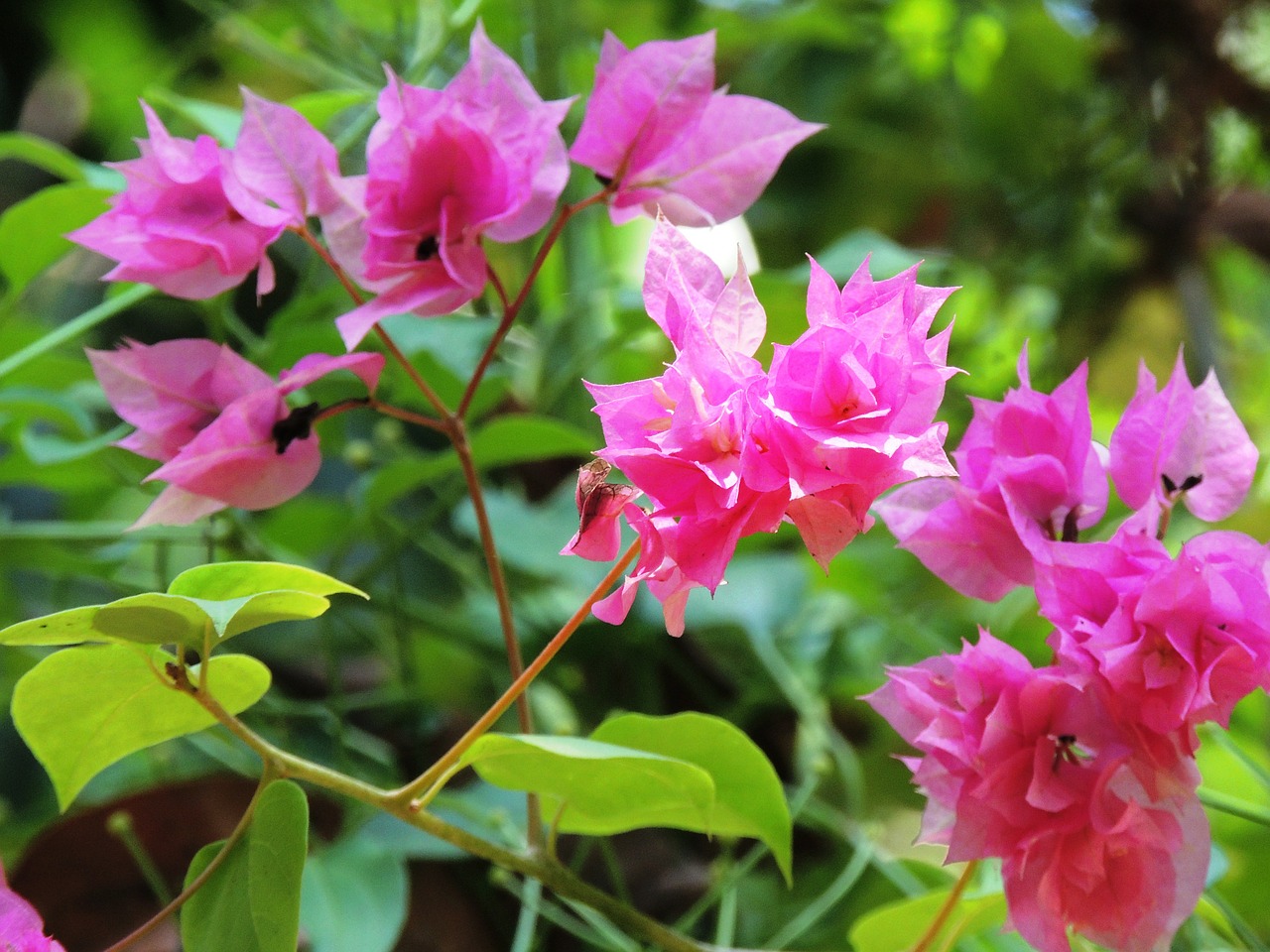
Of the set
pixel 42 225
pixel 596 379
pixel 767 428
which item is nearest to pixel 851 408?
pixel 767 428

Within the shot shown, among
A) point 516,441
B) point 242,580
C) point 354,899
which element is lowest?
point 354,899

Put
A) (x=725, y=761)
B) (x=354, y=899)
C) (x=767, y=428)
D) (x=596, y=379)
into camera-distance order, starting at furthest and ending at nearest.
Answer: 1. (x=596, y=379)
2. (x=354, y=899)
3. (x=725, y=761)
4. (x=767, y=428)

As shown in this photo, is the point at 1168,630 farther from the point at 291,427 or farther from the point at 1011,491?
the point at 291,427

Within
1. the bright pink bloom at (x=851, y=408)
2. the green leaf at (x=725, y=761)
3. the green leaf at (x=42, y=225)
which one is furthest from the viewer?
the green leaf at (x=42, y=225)

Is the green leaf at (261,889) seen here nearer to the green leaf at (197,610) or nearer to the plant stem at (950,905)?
the green leaf at (197,610)

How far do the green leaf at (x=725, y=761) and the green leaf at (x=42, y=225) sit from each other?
11.2 inches

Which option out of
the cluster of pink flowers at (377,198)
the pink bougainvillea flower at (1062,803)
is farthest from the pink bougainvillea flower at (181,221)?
the pink bougainvillea flower at (1062,803)

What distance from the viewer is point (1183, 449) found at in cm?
33

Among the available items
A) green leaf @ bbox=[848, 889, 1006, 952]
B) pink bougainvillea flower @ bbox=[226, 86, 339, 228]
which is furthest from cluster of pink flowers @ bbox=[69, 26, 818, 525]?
green leaf @ bbox=[848, 889, 1006, 952]

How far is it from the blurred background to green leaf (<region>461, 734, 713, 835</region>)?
0.11 meters

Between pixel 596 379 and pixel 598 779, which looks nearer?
pixel 598 779

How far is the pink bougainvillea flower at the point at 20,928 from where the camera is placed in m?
0.29

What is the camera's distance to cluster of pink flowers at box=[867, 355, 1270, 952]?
276 mm

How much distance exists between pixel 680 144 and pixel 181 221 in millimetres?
144
